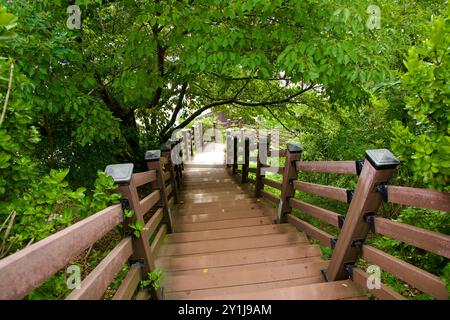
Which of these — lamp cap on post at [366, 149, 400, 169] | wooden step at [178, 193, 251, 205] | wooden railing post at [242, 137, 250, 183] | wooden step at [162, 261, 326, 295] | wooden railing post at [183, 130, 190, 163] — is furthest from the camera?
wooden railing post at [183, 130, 190, 163]

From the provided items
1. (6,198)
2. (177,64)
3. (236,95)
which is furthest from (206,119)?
(6,198)

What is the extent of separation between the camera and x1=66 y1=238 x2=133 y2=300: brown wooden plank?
143 cm

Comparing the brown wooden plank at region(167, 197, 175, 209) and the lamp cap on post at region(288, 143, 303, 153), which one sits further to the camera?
the brown wooden plank at region(167, 197, 175, 209)

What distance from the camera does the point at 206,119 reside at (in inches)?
837

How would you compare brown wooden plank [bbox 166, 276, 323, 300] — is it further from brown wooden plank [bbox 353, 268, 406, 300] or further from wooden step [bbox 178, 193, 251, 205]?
wooden step [bbox 178, 193, 251, 205]

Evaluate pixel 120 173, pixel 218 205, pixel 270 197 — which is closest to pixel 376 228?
pixel 120 173

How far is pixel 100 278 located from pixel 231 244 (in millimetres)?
2312

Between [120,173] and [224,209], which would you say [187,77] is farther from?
[120,173]

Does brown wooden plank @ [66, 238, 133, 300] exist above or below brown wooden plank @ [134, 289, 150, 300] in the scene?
above

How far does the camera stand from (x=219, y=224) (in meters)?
4.44

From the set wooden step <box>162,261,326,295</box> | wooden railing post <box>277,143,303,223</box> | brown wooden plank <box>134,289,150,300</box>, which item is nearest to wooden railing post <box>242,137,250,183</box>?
wooden railing post <box>277,143,303,223</box>

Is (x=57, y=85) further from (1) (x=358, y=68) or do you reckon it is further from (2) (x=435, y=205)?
(2) (x=435, y=205)

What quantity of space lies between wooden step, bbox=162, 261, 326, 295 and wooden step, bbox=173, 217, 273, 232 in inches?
50.7

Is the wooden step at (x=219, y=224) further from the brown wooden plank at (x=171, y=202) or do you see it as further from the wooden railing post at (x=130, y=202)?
the wooden railing post at (x=130, y=202)
